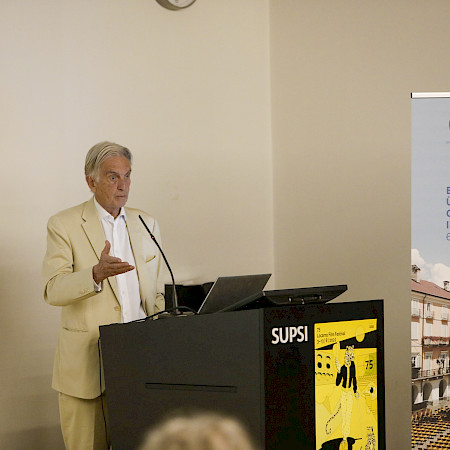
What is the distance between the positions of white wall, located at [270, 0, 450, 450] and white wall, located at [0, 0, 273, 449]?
0.20 metres

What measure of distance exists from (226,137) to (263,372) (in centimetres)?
268

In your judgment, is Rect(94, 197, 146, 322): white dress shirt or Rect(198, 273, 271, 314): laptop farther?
Rect(94, 197, 146, 322): white dress shirt

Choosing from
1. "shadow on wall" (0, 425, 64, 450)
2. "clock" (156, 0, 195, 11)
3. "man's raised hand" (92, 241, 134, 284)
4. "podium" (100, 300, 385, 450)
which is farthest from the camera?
"clock" (156, 0, 195, 11)

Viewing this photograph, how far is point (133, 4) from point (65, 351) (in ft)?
7.41

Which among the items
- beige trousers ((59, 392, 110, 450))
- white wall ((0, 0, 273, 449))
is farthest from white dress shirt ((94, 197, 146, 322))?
white wall ((0, 0, 273, 449))

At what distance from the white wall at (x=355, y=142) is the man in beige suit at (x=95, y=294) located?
72.7 inches

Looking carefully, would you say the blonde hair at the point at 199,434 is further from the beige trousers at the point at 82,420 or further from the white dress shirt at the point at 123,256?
the white dress shirt at the point at 123,256

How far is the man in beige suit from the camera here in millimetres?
2768

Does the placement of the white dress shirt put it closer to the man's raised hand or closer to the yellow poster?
the man's raised hand

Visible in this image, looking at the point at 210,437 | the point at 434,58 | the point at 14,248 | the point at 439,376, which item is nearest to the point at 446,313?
the point at 439,376

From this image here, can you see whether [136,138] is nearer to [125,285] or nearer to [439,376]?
[125,285]

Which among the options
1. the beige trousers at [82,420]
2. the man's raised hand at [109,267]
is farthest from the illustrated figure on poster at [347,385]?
the beige trousers at [82,420]

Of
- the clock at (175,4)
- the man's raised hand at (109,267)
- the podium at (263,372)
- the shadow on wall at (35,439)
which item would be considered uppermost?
the clock at (175,4)

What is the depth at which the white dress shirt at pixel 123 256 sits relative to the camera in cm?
289
